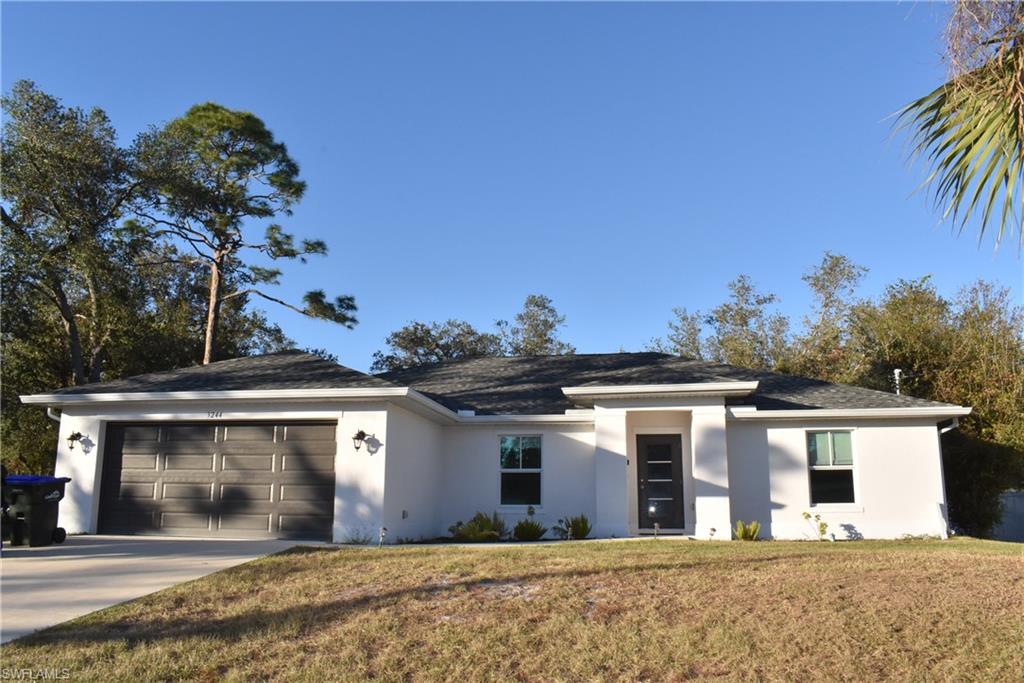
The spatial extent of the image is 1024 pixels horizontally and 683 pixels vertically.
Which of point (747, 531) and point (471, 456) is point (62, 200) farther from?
point (747, 531)

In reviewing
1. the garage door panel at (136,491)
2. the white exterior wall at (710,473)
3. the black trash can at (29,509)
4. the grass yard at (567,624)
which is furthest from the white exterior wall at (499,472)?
the black trash can at (29,509)

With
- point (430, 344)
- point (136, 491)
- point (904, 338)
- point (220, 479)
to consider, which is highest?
point (430, 344)

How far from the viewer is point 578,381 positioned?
18.0m

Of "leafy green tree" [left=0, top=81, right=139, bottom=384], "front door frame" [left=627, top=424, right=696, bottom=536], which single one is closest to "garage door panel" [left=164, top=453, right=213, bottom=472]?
"front door frame" [left=627, top=424, right=696, bottom=536]

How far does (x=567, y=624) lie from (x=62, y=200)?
21.1 m

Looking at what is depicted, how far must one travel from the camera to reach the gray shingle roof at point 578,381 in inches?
610

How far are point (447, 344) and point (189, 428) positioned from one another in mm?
27197

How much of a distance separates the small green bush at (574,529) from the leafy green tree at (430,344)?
2620 centimetres

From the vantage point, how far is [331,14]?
47.9 feet

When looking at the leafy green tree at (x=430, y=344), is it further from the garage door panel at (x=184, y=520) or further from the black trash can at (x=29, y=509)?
the black trash can at (x=29, y=509)

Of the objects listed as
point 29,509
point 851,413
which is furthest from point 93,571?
point 851,413

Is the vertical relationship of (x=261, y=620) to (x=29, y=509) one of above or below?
below

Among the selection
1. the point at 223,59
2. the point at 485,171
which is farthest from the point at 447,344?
the point at 223,59

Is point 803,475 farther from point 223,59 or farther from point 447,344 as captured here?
point 447,344
